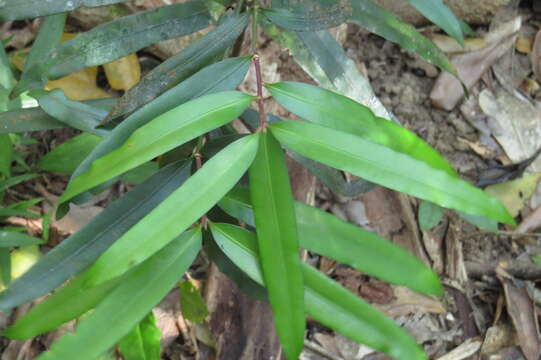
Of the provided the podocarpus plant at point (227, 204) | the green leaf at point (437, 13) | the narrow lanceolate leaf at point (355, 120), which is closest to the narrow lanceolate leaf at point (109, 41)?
the podocarpus plant at point (227, 204)

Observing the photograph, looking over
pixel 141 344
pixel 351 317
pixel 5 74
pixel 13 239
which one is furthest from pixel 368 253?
pixel 5 74

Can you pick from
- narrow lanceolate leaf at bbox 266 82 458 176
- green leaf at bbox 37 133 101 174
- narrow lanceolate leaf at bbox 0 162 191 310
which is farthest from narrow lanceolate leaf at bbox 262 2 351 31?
green leaf at bbox 37 133 101 174

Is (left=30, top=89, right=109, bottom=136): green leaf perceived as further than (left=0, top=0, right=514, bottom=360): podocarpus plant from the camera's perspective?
Yes

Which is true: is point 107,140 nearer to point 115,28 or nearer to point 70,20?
point 115,28

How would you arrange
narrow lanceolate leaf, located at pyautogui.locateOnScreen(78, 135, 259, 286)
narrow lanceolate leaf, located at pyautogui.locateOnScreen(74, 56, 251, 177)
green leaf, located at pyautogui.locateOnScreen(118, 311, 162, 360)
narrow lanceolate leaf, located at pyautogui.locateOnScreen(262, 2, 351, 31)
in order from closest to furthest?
narrow lanceolate leaf, located at pyautogui.locateOnScreen(78, 135, 259, 286) < narrow lanceolate leaf, located at pyautogui.locateOnScreen(74, 56, 251, 177) < narrow lanceolate leaf, located at pyautogui.locateOnScreen(262, 2, 351, 31) < green leaf, located at pyautogui.locateOnScreen(118, 311, 162, 360)

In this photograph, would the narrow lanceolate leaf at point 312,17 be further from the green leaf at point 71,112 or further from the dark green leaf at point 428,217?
the dark green leaf at point 428,217

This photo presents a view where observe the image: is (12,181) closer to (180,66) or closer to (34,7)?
(34,7)

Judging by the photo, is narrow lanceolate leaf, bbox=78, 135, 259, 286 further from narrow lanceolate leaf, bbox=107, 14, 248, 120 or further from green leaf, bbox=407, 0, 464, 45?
green leaf, bbox=407, 0, 464, 45
